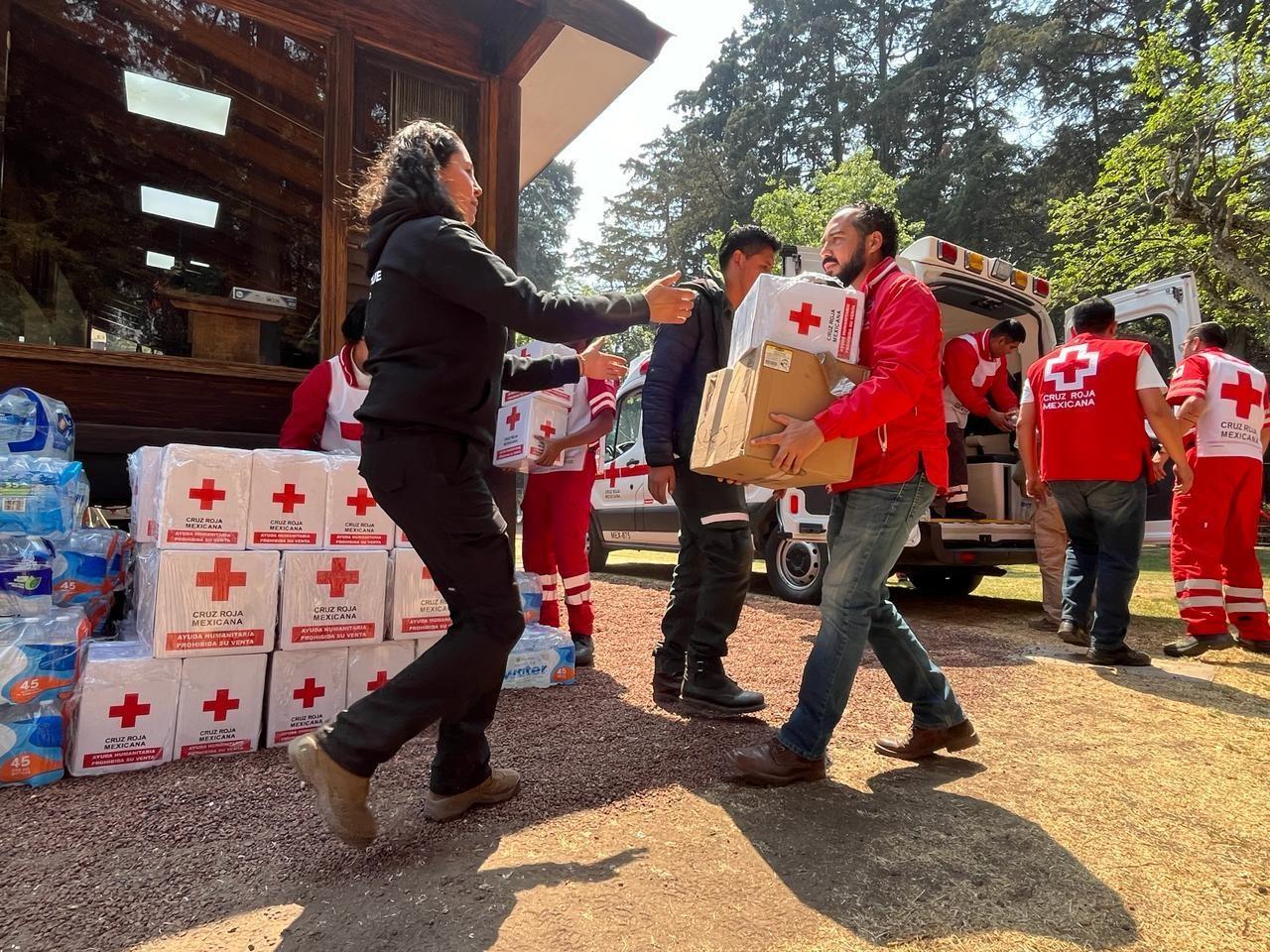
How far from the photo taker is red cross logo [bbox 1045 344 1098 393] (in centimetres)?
438

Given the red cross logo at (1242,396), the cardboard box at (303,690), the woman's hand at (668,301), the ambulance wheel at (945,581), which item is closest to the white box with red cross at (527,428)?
the cardboard box at (303,690)

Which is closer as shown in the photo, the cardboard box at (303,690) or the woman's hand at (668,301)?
the woman's hand at (668,301)

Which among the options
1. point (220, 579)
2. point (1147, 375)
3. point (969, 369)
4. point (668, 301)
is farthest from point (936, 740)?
point (969, 369)

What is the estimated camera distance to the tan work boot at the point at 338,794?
182 cm

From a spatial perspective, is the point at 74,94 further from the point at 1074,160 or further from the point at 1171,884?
the point at 1074,160

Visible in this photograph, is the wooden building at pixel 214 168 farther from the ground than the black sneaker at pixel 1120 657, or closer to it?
farther from the ground

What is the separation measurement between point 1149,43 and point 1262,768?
18.1m

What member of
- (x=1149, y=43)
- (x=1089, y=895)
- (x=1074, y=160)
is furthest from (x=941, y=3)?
(x=1089, y=895)

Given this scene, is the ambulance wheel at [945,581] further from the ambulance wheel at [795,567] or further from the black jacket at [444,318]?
the black jacket at [444,318]

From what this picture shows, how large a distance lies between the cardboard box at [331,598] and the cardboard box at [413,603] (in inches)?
2.5

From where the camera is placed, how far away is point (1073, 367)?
175 inches

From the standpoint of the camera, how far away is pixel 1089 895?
1.80 meters

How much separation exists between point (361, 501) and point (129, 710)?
1035 mm

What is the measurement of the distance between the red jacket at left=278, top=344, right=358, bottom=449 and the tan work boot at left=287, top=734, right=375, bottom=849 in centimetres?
204
